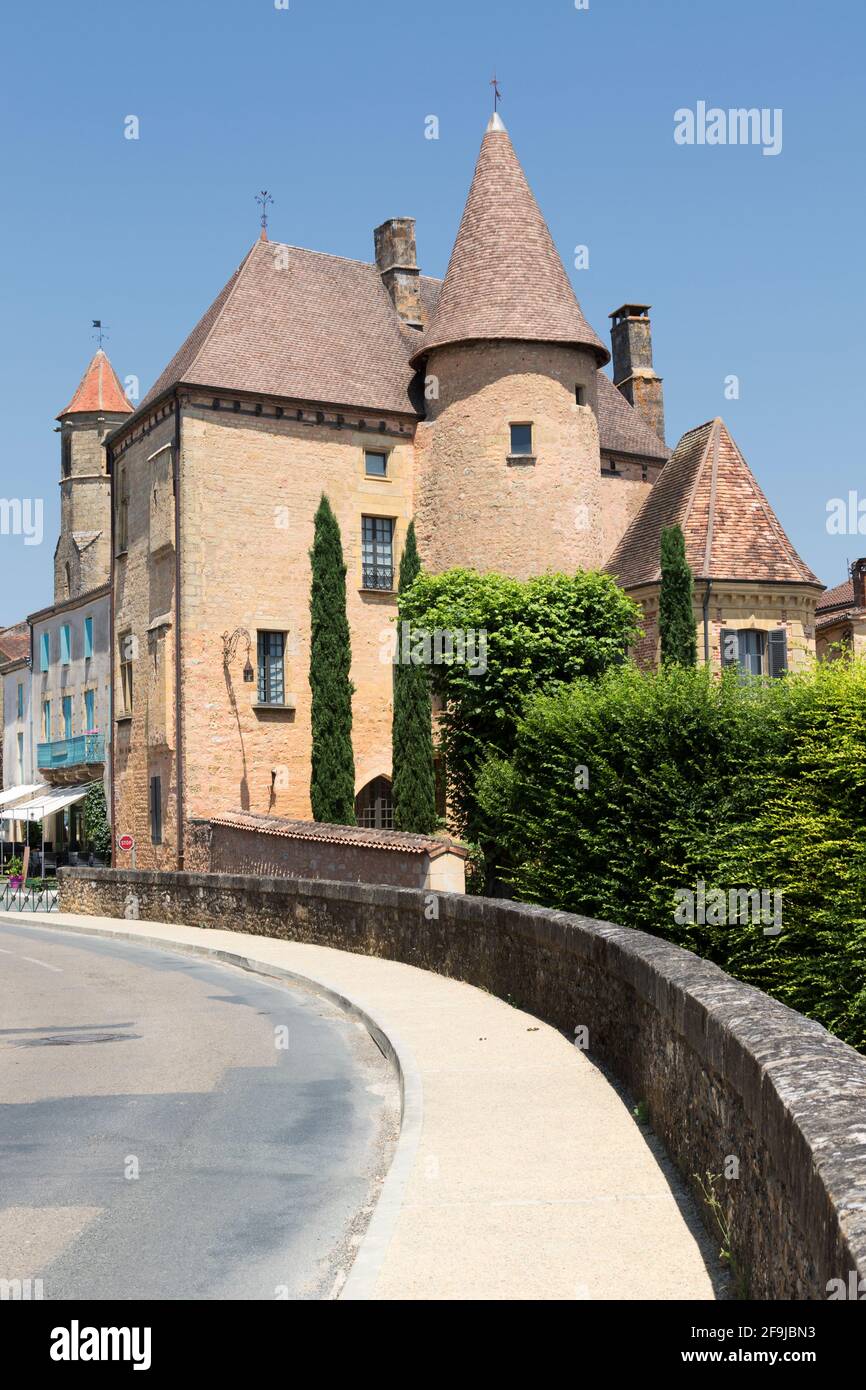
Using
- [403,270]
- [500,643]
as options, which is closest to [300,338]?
[403,270]

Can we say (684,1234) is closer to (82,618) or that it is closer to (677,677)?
(677,677)

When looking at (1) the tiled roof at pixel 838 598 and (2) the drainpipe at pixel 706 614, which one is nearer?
(2) the drainpipe at pixel 706 614

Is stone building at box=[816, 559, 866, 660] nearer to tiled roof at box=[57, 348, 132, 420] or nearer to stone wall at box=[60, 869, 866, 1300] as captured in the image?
tiled roof at box=[57, 348, 132, 420]

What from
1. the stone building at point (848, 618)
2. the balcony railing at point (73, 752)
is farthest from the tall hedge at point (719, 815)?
the stone building at point (848, 618)

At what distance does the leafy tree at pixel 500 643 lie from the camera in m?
31.0

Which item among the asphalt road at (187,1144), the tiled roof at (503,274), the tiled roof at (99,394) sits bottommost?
the asphalt road at (187,1144)

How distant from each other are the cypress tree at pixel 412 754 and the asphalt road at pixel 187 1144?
18.0 m

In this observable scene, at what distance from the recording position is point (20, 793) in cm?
5153

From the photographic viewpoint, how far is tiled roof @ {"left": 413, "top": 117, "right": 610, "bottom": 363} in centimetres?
3772

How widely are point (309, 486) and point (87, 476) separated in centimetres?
3590

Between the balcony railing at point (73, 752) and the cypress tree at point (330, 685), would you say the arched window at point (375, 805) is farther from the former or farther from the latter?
the balcony railing at point (73, 752)

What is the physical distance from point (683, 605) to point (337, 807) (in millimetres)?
9531
